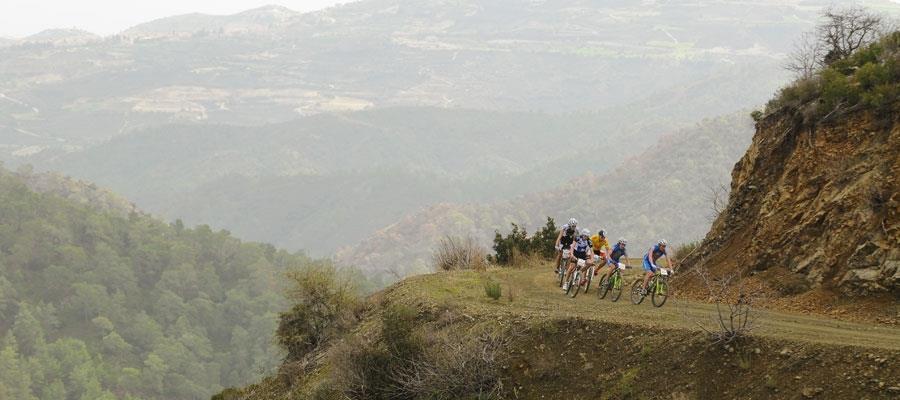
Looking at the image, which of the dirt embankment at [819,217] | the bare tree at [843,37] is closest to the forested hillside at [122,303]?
the bare tree at [843,37]

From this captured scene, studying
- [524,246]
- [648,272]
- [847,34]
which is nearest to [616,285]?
[648,272]

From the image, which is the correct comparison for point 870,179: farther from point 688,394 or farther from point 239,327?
point 239,327

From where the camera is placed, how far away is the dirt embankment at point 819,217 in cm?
1647

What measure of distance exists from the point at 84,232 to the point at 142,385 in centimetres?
5208

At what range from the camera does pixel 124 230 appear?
538 feet

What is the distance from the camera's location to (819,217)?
1838 centimetres

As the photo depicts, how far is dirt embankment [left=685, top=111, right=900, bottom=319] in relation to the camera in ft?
54.0

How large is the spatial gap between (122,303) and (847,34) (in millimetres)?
133299

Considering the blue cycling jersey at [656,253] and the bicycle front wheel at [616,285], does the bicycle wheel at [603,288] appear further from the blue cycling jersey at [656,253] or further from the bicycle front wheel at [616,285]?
the blue cycling jersey at [656,253]

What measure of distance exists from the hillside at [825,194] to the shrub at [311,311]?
31.3 feet

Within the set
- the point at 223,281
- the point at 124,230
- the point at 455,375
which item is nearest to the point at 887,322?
the point at 455,375

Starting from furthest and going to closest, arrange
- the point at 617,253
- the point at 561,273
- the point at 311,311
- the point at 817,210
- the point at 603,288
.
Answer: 1. the point at 311,311
2. the point at 561,273
3. the point at 603,288
4. the point at 617,253
5. the point at 817,210

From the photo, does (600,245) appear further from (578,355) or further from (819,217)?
(578,355)

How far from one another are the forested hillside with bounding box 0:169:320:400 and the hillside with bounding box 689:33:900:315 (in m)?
94.2
